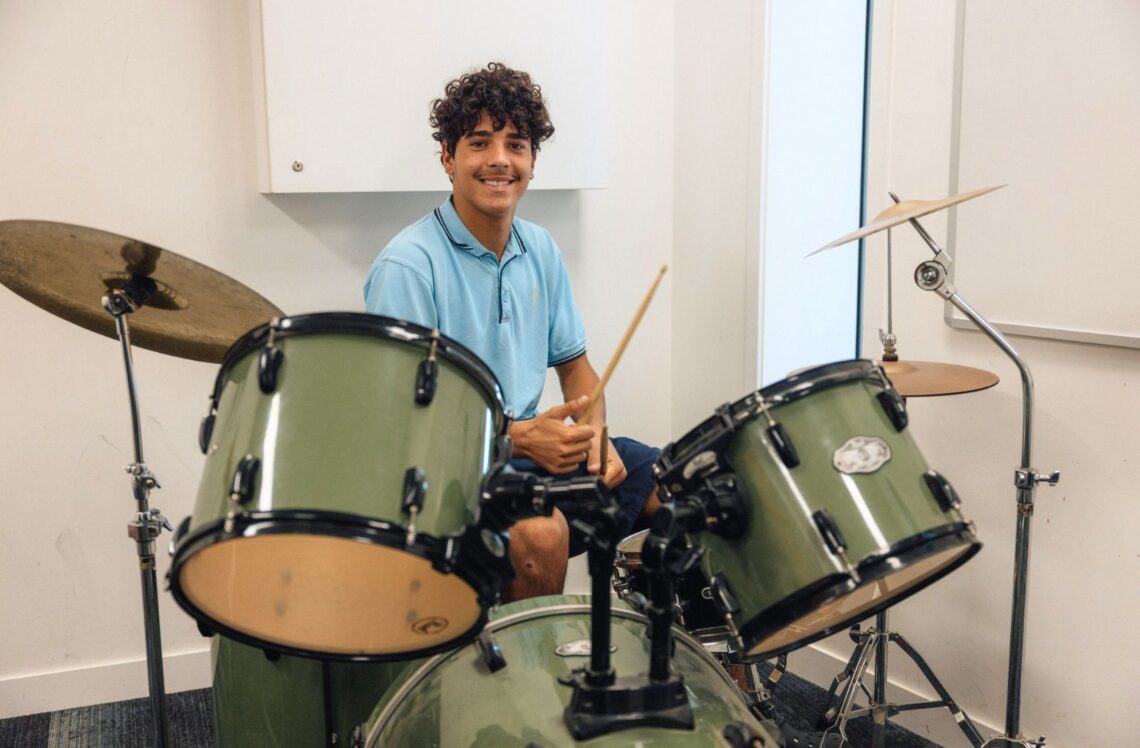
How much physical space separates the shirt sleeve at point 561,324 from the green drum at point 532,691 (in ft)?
3.06

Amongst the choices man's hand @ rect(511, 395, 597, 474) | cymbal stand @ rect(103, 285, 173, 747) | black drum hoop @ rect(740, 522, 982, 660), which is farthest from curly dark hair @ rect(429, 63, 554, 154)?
black drum hoop @ rect(740, 522, 982, 660)

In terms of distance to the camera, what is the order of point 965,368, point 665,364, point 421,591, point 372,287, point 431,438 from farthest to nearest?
point 665,364, point 372,287, point 965,368, point 421,591, point 431,438

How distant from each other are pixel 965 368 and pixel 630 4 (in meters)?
1.39

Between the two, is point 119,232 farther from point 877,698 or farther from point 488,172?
point 877,698

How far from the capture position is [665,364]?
3027mm

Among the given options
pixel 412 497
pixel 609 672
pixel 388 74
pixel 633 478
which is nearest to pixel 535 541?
pixel 633 478

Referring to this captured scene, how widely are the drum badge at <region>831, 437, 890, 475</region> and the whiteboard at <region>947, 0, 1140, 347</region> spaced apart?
78 centimetres

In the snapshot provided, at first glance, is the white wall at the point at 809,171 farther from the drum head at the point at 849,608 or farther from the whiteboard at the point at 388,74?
the drum head at the point at 849,608

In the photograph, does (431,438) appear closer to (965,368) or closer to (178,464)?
(965,368)

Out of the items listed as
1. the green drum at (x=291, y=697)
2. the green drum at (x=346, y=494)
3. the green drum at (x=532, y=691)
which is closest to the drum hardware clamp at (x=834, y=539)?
the green drum at (x=532, y=691)

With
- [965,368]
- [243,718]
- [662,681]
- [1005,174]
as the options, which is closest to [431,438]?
[662,681]

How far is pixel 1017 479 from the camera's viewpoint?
6.46 feet

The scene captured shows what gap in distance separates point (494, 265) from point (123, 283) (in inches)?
32.4

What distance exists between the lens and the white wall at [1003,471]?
2.04 m
